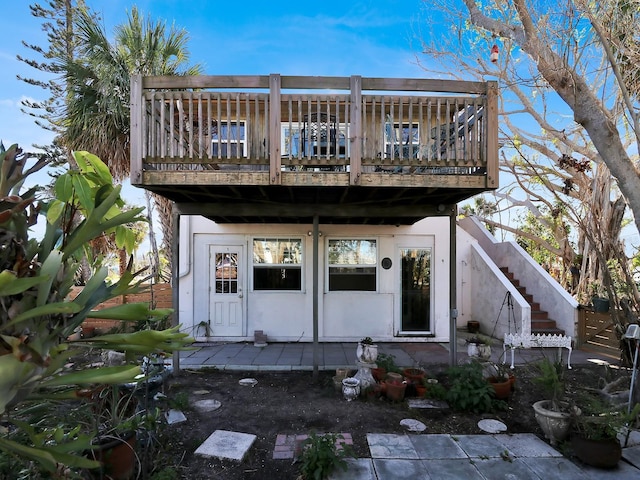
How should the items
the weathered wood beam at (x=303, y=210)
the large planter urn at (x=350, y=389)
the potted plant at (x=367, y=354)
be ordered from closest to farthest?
1. the large planter urn at (x=350, y=389)
2. the potted plant at (x=367, y=354)
3. the weathered wood beam at (x=303, y=210)

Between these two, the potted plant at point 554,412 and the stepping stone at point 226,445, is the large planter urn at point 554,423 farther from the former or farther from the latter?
the stepping stone at point 226,445

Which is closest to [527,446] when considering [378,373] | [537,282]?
[378,373]

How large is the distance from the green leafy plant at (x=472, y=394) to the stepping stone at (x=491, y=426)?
193 mm

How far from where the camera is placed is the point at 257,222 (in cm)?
794

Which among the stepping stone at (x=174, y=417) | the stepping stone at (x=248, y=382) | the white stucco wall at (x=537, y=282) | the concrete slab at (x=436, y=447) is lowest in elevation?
the stepping stone at (x=248, y=382)

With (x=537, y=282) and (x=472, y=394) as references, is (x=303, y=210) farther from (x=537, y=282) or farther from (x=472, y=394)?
(x=537, y=282)

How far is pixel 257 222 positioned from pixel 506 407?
5.65 meters

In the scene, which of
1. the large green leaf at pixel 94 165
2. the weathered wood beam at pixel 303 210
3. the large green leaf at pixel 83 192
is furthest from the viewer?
the weathered wood beam at pixel 303 210

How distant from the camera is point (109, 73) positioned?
8.13 meters

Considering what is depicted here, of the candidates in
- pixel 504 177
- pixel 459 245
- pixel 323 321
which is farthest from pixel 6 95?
pixel 504 177

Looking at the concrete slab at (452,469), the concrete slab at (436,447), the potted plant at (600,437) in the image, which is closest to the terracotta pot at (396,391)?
the concrete slab at (436,447)

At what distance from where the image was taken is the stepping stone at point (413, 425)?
3879 millimetres

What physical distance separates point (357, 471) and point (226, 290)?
5.52 meters

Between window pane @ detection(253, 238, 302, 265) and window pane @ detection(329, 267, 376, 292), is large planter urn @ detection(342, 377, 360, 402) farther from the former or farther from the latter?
window pane @ detection(253, 238, 302, 265)
